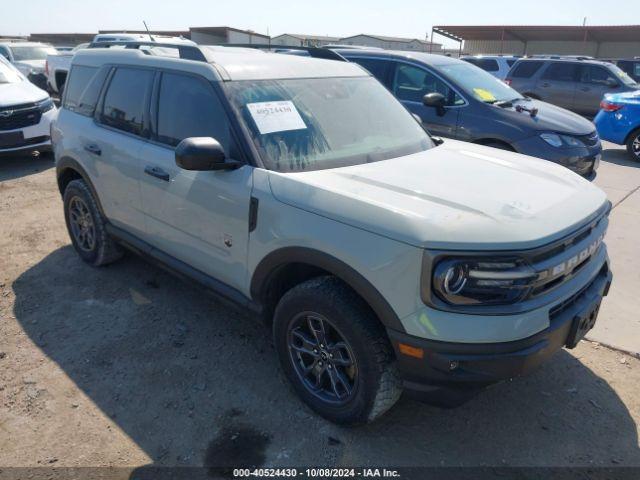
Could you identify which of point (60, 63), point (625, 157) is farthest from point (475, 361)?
point (60, 63)

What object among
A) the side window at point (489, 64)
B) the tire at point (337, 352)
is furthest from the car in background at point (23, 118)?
the side window at point (489, 64)

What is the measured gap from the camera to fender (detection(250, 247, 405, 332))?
7.38 feet

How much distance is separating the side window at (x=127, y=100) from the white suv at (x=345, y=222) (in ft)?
→ 0.05

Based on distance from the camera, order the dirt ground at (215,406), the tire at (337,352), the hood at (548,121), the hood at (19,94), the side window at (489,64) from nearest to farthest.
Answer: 1. the tire at (337,352)
2. the dirt ground at (215,406)
3. the hood at (548,121)
4. the hood at (19,94)
5. the side window at (489,64)

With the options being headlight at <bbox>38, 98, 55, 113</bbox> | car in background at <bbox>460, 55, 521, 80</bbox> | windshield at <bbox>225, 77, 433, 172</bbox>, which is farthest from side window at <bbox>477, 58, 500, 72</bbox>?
windshield at <bbox>225, 77, 433, 172</bbox>

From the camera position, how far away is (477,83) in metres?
6.65

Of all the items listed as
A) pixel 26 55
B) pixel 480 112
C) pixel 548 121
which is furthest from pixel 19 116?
pixel 26 55

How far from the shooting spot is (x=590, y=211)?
257 centimetres

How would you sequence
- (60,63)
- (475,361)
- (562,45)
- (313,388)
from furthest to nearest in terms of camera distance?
1. (562,45)
2. (60,63)
3. (313,388)
4. (475,361)

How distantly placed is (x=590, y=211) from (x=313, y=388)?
5.62ft

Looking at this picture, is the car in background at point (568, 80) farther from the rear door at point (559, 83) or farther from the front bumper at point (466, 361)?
the front bumper at point (466, 361)

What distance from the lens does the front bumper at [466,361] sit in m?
2.12

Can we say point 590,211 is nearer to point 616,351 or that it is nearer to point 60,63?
point 616,351

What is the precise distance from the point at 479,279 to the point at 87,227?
11.7 ft
